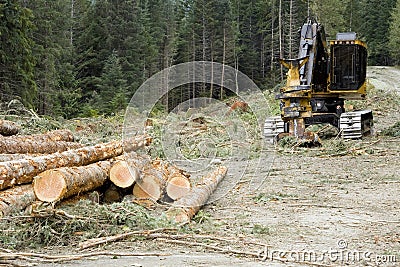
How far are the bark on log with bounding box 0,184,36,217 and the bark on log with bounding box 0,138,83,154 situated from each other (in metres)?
3.29

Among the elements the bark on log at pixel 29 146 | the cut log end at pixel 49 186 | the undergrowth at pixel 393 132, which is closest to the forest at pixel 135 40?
the undergrowth at pixel 393 132

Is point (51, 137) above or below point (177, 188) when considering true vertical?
above

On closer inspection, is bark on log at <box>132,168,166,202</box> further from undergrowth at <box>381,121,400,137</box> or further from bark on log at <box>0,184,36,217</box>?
undergrowth at <box>381,121,400,137</box>

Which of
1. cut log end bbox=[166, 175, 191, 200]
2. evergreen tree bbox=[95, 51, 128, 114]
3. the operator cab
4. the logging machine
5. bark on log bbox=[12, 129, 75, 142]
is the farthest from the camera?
evergreen tree bbox=[95, 51, 128, 114]

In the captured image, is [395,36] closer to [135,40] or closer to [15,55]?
[135,40]

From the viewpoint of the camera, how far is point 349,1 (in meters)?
64.8

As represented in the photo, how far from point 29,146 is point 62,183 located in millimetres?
4591

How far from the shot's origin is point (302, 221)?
23.4 ft

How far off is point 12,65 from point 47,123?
24.5 ft

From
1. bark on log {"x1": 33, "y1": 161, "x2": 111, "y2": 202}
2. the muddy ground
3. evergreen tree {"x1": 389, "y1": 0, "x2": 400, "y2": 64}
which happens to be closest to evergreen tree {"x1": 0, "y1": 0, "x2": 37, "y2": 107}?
the muddy ground

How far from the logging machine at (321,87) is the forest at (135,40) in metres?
4.94

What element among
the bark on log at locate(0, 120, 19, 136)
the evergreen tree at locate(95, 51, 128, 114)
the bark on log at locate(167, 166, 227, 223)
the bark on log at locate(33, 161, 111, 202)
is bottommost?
the bark on log at locate(167, 166, 227, 223)
